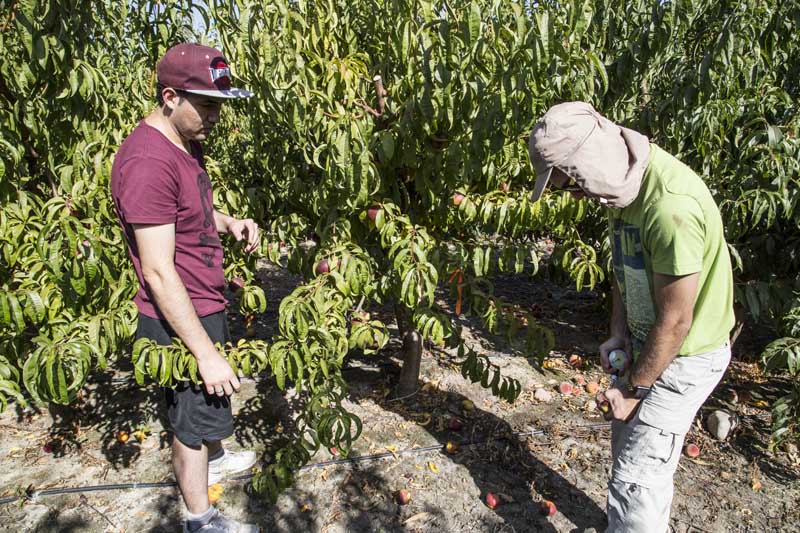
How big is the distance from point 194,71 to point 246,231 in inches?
35.0

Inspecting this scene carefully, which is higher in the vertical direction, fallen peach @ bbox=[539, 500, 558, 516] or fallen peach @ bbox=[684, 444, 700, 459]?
fallen peach @ bbox=[684, 444, 700, 459]

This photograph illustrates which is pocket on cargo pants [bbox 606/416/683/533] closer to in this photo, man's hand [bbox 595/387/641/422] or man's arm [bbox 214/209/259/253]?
man's hand [bbox 595/387/641/422]

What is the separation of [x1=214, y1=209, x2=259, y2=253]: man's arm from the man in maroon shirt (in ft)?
0.85

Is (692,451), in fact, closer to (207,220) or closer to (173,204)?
(207,220)

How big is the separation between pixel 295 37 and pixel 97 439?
2.88 m

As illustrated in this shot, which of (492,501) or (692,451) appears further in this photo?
(692,451)

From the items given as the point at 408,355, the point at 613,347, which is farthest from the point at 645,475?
the point at 408,355

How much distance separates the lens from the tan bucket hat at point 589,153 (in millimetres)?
A: 1648

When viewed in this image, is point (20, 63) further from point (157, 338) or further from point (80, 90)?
point (157, 338)

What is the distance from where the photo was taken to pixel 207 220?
2285 millimetres

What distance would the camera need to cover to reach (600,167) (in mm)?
1686

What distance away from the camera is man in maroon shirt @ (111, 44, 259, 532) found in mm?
1950

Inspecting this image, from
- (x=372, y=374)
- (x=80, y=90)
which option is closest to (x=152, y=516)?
(x=372, y=374)

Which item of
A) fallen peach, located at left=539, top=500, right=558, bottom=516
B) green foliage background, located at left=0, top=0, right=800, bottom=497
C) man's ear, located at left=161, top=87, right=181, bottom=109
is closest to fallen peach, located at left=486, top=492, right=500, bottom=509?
fallen peach, located at left=539, top=500, right=558, bottom=516
